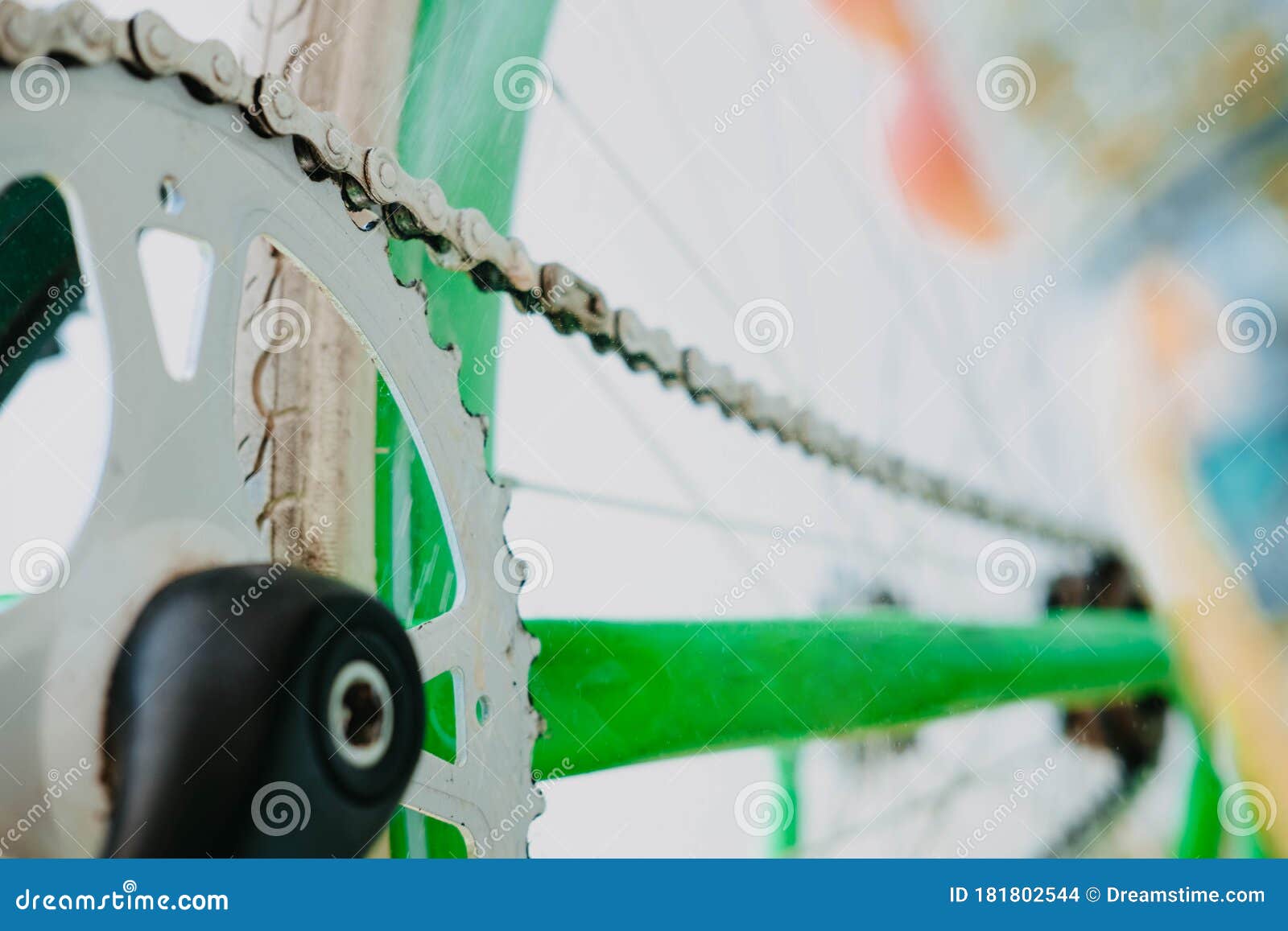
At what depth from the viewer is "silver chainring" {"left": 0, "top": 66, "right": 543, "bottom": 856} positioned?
324 mm

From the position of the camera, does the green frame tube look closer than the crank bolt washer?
No

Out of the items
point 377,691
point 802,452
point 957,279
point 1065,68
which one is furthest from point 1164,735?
point 377,691

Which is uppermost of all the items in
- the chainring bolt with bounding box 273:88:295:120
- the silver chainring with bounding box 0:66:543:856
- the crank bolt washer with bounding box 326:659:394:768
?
the chainring bolt with bounding box 273:88:295:120

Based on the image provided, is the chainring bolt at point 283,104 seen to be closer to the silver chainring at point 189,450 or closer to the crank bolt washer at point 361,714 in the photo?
the silver chainring at point 189,450

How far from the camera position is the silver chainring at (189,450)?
12.7 inches

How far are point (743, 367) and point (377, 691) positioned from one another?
51cm

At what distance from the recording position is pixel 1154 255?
1272 millimetres

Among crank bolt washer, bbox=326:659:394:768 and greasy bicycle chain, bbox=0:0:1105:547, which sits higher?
greasy bicycle chain, bbox=0:0:1105:547

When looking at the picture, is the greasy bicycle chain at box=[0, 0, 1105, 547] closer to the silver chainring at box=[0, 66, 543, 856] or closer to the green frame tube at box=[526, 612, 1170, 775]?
the silver chainring at box=[0, 66, 543, 856]

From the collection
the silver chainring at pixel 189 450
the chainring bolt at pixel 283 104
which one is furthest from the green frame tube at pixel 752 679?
the chainring bolt at pixel 283 104

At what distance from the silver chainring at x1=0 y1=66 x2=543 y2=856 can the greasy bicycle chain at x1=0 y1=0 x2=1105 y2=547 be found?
0.03 ft

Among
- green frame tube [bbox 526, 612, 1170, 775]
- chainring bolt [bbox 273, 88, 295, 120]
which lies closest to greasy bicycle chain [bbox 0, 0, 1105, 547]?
chainring bolt [bbox 273, 88, 295, 120]

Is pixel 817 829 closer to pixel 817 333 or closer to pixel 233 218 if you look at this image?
pixel 817 333

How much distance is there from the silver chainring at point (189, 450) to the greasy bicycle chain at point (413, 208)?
0.03ft
